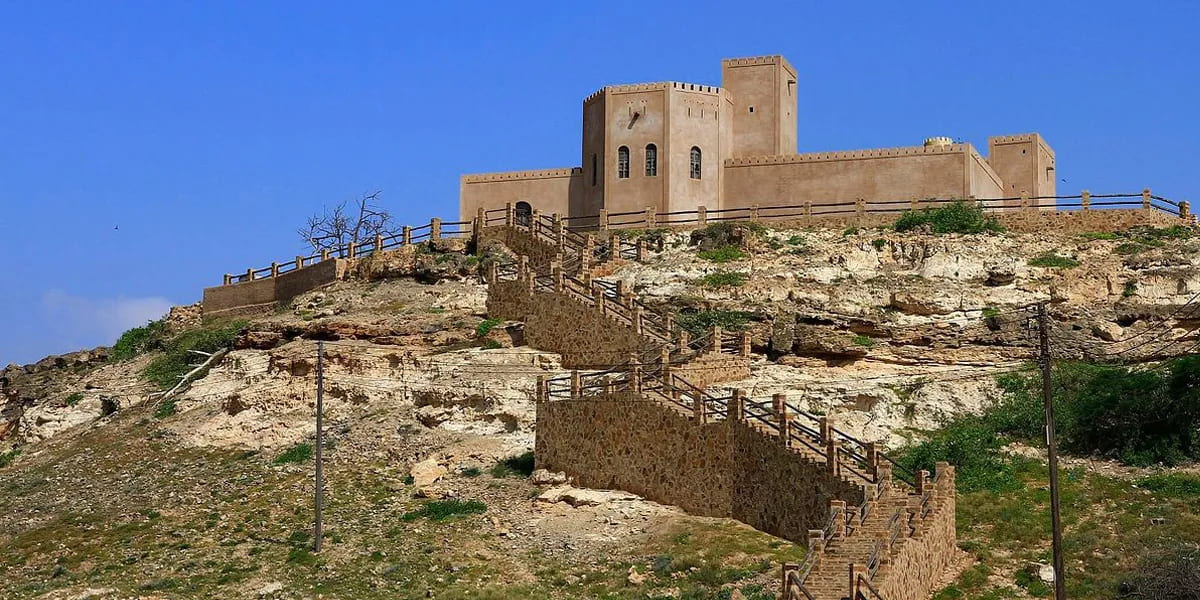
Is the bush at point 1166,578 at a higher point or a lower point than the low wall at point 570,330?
lower

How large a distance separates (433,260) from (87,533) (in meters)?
18.9

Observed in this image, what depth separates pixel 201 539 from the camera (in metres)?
39.4

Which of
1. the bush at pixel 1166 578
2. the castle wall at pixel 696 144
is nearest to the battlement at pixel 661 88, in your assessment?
the castle wall at pixel 696 144

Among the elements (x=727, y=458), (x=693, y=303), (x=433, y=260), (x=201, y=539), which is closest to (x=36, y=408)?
(x=433, y=260)

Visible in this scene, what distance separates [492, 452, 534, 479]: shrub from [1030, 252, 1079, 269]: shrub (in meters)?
18.3

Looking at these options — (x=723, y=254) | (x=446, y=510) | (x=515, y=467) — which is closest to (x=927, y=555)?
(x=446, y=510)

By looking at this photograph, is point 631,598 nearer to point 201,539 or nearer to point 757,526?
point 757,526

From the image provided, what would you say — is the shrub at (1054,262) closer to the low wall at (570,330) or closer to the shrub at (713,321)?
the shrub at (713,321)

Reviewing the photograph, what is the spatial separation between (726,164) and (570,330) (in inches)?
671

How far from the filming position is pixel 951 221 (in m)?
55.1

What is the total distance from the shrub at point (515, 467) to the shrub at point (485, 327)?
25.5 feet

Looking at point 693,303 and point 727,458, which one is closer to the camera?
point 727,458

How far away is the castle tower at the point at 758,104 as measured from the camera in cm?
6438

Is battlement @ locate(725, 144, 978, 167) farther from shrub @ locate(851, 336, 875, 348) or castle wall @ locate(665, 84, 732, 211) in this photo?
shrub @ locate(851, 336, 875, 348)
